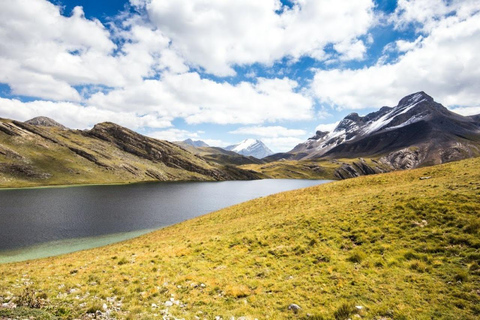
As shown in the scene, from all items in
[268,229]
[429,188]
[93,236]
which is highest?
[429,188]

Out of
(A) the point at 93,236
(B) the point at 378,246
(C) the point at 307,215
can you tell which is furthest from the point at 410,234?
(A) the point at 93,236

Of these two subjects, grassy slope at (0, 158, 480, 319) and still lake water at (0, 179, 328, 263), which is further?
still lake water at (0, 179, 328, 263)

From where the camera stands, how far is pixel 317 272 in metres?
15.4

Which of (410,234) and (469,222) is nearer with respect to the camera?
(469,222)

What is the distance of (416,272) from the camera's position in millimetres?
13516

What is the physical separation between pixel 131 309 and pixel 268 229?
1680 centimetres

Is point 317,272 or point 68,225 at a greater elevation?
point 317,272

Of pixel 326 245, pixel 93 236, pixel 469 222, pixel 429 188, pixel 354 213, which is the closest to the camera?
pixel 469 222

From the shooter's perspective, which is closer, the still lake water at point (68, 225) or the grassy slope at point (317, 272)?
the grassy slope at point (317, 272)

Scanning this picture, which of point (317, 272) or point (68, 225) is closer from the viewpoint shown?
point (317, 272)

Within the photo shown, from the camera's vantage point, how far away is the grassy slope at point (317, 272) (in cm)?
1154

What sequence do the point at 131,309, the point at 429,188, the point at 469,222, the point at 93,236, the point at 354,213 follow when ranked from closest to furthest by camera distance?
the point at 131,309 < the point at 469,222 < the point at 354,213 < the point at 429,188 < the point at 93,236

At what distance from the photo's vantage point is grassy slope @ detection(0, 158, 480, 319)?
11.5 m

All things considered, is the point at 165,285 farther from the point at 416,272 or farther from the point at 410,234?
the point at 410,234
